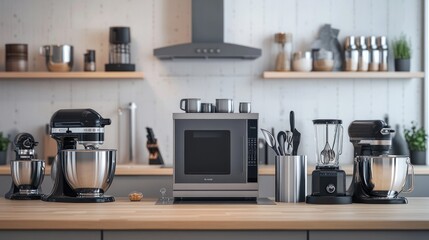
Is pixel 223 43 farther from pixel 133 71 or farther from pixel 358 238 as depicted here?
pixel 358 238

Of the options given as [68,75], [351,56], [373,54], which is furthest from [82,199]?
[373,54]

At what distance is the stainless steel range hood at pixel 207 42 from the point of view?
5742 mm

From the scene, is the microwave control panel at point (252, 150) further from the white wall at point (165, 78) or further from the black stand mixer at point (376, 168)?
the white wall at point (165, 78)

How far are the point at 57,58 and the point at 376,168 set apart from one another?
3.24 m

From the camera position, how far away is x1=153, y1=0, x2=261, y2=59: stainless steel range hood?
Result: 574 cm

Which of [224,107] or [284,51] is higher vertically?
[284,51]

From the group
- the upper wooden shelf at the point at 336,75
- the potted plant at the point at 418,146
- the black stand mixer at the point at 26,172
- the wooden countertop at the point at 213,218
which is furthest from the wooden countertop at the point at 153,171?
the wooden countertop at the point at 213,218

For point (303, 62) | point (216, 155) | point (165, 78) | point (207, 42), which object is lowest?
point (216, 155)

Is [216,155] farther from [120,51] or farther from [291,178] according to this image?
[120,51]

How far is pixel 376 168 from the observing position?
3361 millimetres

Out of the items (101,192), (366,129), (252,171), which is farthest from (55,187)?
(366,129)

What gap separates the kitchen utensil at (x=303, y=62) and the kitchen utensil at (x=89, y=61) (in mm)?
1527

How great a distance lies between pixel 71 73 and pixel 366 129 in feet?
9.74

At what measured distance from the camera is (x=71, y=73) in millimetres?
5871
